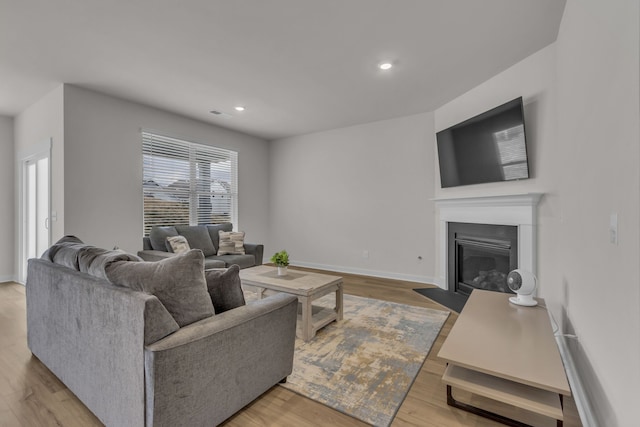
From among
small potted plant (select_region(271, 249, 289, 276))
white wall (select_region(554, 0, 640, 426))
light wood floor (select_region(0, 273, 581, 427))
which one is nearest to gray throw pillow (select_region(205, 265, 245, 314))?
light wood floor (select_region(0, 273, 581, 427))

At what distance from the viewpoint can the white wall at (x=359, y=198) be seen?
15.2 ft

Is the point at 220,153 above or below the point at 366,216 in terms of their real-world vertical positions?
above

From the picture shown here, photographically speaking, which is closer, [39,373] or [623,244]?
[623,244]

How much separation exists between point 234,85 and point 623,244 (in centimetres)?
363

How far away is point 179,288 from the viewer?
1459 millimetres

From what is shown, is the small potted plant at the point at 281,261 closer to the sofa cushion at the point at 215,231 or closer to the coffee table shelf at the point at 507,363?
the coffee table shelf at the point at 507,363

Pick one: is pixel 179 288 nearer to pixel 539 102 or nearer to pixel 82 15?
pixel 82 15

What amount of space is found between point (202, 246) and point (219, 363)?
336 cm

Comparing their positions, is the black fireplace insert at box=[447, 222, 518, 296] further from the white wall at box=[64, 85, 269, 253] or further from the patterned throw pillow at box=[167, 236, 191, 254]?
the white wall at box=[64, 85, 269, 253]

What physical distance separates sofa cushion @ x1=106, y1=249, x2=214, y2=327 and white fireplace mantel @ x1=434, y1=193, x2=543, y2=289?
10.1 ft

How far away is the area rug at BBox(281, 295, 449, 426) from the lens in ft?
5.93

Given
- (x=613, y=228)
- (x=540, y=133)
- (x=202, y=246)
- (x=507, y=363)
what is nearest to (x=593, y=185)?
(x=613, y=228)

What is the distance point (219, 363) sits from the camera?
4.84 ft

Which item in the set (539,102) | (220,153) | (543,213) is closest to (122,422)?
(543,213)
